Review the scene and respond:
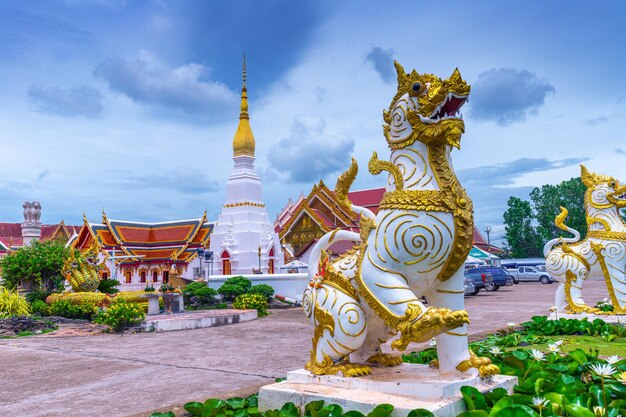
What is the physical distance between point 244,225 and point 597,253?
20.0 metres

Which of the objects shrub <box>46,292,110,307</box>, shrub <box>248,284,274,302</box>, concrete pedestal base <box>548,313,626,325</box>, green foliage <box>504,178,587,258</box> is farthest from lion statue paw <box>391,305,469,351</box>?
green foliage <box>504,178,587,258</box>

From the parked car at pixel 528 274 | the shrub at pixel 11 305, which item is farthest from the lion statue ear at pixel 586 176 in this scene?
the parked car at pixel 528 274

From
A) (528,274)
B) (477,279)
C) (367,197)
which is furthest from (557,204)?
(477,279)

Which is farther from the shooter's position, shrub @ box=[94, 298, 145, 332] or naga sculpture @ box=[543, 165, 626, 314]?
shrub @ box=[94, 298, 145, 332]

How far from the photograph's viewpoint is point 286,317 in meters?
16.1

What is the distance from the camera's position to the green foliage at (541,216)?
41781 millimetres

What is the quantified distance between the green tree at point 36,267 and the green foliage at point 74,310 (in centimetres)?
268

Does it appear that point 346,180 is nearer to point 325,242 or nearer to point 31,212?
point 325,242

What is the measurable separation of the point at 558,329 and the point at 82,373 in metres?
7.13

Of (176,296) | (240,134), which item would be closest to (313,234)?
(240,134)

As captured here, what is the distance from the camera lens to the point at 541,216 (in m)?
44.0

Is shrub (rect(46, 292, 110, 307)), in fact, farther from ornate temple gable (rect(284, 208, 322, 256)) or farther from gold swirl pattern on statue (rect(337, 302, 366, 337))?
gold swirl pattern on statue (rect(337, 302, 366, 337))

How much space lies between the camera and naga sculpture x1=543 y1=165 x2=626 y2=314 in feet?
29.6

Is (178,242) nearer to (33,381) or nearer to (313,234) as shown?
(313,234)
